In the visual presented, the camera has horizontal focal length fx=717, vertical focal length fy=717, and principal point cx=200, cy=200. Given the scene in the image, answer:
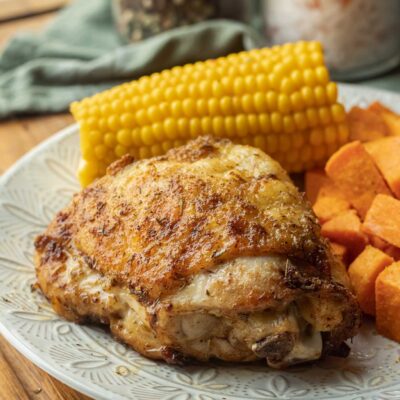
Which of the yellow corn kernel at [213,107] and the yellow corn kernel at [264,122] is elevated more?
the yellow corn kernel at [213,107]

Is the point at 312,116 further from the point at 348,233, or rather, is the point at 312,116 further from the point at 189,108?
the point at 348,233

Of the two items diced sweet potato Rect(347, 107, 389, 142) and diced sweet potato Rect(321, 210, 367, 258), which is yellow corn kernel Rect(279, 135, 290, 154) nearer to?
diced sweet potato Rect(347, 107, 389, 142)

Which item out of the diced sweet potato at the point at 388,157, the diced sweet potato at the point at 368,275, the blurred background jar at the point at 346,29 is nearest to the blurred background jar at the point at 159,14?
the blurred background jar at the point at 346,29

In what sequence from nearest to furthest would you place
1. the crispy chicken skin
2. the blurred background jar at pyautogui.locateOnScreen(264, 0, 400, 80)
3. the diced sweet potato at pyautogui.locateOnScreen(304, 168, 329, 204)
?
1. the crispy chicken skin
2. the diced sweet potato at pyautogui.locateOnScreen(304, 168, 329, 204)
3. the blurred background jar at pyautogui.locateOnScreen(264, 0, 400, 80)

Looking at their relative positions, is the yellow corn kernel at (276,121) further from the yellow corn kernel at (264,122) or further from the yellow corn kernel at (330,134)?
the yellow corn kernel at (330,134)

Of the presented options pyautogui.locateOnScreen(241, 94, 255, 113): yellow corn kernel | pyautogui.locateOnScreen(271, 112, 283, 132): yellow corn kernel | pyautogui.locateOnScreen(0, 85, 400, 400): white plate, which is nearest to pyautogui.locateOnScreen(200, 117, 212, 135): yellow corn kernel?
pyautogui.locateOnScreen(241, 94, 255, 113): yellow corn kernel

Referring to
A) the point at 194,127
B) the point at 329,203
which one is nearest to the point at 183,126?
the point at 194,127
